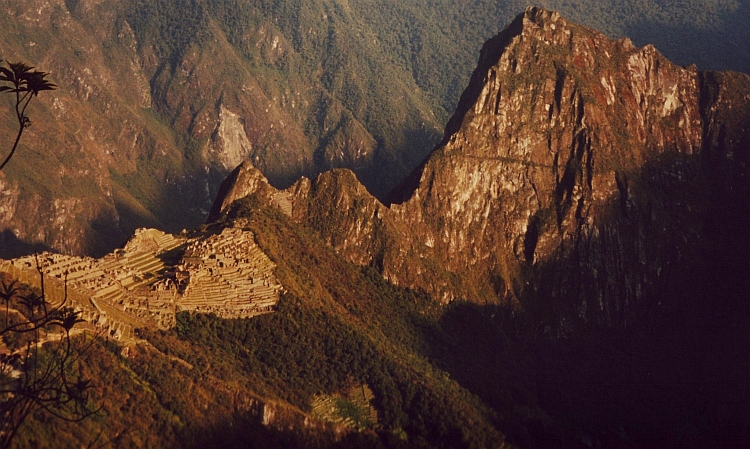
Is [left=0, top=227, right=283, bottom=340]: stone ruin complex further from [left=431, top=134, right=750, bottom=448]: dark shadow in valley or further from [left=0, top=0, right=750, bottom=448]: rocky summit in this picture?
[left=431, top=134, right=750, bottom=448]: dark shadow in valley

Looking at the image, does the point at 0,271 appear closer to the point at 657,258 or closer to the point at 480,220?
the point at 480,220

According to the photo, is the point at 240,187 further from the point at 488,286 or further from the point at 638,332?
the point at 638,332

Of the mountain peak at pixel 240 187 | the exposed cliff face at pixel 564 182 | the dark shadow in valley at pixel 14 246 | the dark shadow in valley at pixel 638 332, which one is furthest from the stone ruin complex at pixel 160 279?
the dark shadow in valley at pixel 14 246

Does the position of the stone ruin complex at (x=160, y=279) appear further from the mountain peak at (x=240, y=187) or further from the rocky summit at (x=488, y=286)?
the mountain peak at (x=240, y=187)

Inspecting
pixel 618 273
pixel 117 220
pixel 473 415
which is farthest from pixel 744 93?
pixel 117 220

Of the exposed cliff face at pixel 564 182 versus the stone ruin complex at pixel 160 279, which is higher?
the exposed cliff face at pixel 564 182

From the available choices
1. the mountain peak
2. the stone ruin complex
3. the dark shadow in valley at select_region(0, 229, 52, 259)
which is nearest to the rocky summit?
the stone ruin complex
